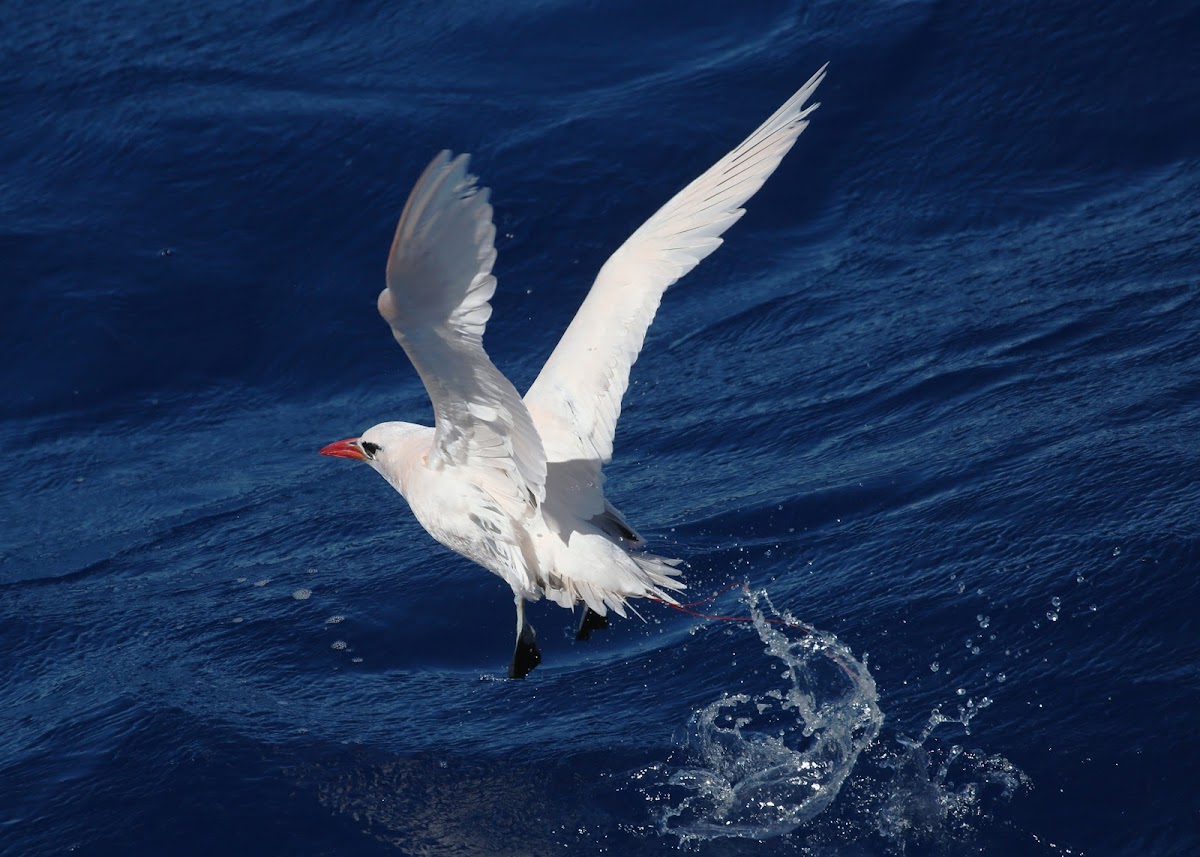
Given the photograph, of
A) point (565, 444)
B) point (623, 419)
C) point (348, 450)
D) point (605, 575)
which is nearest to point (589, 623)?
point (605, 575)

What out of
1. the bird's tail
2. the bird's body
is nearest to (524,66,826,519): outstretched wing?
the bird's body

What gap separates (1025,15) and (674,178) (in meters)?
2.83

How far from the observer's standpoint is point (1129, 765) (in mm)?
4617

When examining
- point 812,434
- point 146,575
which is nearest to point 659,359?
point 812,434

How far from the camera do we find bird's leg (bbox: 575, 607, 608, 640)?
5.87m

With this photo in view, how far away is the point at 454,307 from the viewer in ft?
13.1

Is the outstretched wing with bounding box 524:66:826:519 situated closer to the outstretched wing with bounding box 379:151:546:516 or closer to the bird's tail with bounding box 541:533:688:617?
the bird's tail with bounding box 541:533:688:617

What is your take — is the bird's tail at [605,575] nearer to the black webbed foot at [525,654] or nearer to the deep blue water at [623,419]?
the black webbed foot at [525,654]

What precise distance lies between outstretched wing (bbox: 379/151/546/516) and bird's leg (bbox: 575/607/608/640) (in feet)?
3.84

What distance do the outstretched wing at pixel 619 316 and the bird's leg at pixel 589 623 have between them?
2.34 feet

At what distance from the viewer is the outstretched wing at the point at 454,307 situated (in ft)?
12.3

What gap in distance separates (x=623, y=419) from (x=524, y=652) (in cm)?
263

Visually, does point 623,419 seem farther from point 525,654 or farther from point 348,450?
point 525,654

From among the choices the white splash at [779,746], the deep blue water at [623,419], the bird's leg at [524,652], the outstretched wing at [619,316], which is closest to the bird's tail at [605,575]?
the outstretched wing at [619,316]
